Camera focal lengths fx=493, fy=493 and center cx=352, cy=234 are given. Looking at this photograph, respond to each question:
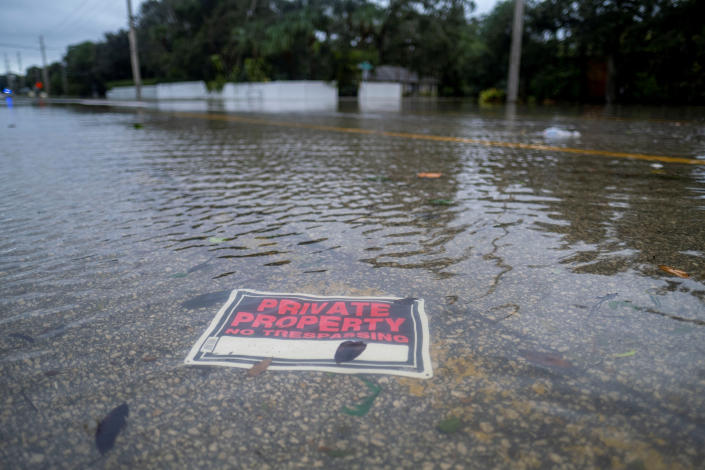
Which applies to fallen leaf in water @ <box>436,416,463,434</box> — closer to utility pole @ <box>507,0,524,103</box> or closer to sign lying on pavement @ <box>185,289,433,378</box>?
sign lying on pavement @ <box>185,289,433,378</box>

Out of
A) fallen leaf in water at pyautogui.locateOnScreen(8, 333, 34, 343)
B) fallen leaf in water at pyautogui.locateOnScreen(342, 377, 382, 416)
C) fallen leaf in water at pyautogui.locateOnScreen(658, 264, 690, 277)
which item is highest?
fallen leaf in water at pyautogui.locateOnScreen(658, 264, 690, 277)

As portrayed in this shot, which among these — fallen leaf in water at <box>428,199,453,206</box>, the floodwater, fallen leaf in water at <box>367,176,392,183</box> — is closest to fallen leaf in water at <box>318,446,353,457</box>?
the floodwater

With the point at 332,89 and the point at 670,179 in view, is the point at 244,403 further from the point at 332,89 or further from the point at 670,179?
the point at 332,89

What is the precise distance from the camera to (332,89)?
30.8 meters

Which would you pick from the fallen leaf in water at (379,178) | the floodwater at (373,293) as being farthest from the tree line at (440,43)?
the floodwater at (373,293)

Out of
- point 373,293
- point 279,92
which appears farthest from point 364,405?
point 279,92

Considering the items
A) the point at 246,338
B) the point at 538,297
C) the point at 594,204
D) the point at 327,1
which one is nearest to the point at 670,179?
the point at 594,204

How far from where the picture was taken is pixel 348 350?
162 cm

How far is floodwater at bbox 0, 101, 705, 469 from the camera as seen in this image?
122 centimetres

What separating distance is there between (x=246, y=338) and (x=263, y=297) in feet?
1.14

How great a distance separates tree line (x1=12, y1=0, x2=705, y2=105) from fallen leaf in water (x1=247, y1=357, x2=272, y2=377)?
841 inches

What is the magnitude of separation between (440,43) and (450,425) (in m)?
37.3

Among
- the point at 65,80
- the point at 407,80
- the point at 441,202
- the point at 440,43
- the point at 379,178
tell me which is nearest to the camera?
the point at 441,202

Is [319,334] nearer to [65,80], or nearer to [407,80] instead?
[407,80]
